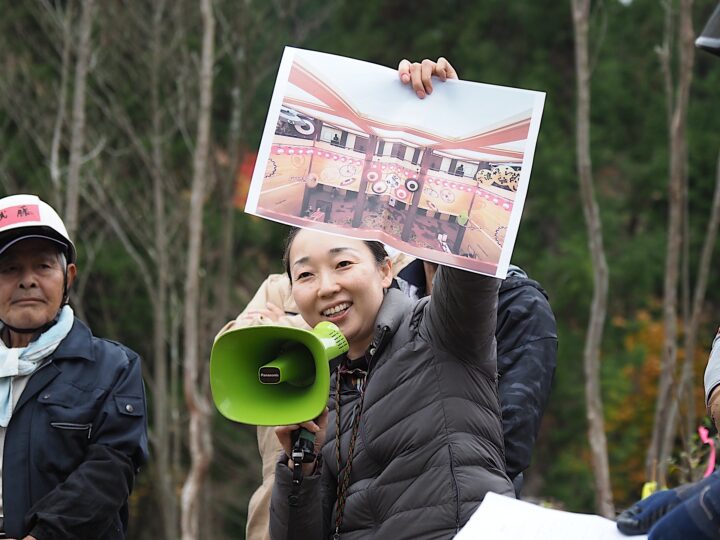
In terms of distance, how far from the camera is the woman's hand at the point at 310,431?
240cm

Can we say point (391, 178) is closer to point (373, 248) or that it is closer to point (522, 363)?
point (373, 248)

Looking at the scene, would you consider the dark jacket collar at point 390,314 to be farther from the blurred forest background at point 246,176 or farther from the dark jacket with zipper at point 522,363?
the blurred forest background at point 246,176

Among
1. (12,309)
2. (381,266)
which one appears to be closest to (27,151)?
(12,309)

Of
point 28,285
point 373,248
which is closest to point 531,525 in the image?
point 373,248

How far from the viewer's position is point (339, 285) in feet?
8.51

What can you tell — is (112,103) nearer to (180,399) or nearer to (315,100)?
(180,399)

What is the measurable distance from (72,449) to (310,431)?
103 cm

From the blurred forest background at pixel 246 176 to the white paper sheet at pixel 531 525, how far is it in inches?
370

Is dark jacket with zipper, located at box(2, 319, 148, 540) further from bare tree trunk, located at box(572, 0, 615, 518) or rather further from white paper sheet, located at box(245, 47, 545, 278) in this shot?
bare tree trunk, located at box(572, 0, 615, 518)

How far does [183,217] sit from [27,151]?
6.66 ft

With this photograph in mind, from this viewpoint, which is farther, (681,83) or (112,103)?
(112,103)

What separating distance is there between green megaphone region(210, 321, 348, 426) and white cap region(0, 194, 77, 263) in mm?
1059

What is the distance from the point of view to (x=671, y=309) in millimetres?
6887

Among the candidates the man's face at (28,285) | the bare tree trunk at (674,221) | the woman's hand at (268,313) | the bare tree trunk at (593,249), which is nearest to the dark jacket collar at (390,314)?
the woman's hand at (268,313)
